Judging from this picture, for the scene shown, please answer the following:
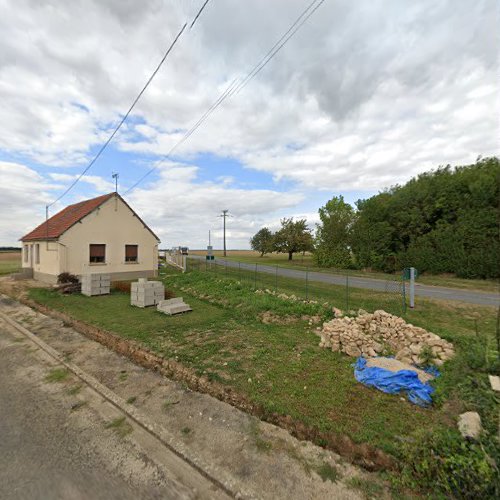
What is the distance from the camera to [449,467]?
117 inches

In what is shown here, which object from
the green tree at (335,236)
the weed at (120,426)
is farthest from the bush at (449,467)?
the green tree at (335,236)

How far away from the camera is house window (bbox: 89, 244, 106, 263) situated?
18422mm

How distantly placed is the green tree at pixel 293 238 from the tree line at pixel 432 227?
14.8 metres

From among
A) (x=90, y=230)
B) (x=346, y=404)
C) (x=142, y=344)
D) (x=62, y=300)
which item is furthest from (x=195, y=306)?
(x=90, y=230)

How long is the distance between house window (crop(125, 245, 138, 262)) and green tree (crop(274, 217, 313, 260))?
1352 inches

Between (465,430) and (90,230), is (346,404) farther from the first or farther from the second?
(90,230)

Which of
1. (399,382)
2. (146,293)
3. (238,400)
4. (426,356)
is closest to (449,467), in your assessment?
(399,382)

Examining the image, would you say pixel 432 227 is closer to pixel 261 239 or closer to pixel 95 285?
pixel 95 285

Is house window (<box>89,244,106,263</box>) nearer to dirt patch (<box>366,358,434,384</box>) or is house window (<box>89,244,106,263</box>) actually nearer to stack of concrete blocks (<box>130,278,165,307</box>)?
stack of concrete blocks (<box>130,278,165,307</box>)

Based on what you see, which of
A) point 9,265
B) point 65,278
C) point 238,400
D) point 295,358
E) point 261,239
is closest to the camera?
point 238,400

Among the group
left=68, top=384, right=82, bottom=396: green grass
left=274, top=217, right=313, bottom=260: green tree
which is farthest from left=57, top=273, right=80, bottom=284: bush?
left=274, top=217, right=313, bottom=260: green tree

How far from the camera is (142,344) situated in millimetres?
7035

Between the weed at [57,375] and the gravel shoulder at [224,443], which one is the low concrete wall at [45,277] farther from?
the weed at [57,375]

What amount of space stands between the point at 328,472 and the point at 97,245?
1979 cm
